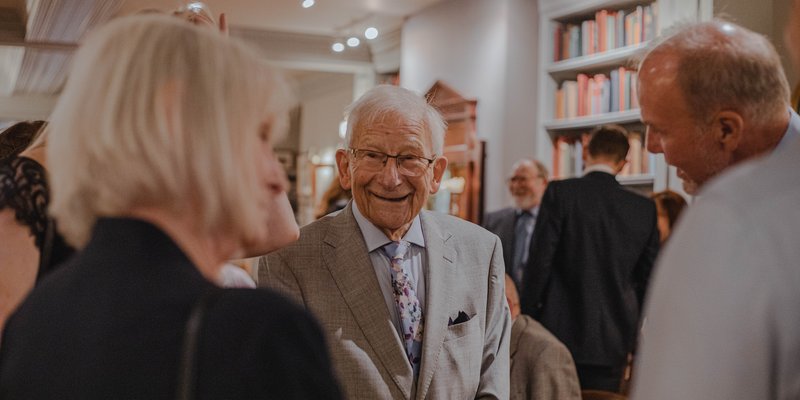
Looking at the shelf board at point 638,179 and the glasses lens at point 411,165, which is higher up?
the glasses lens at point 411,165

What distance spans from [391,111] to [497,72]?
16.4 ft

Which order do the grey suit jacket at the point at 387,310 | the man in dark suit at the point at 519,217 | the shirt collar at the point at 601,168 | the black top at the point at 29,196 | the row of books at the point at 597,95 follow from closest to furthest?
the black top at the point at 29,196, the grey suit jacket at the point at 387,310, the shirt collar at the point at 601,168, the man in dark suit at the point at 519,217, the row of books at the point at 597,95

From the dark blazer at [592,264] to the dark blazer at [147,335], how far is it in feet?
11.4

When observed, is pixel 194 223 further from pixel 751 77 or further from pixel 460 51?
pixel 460 51

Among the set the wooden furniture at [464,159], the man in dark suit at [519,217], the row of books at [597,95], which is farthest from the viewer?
the wooden furniture at [464,159]

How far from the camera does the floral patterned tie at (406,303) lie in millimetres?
1963

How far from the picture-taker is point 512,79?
6.89 meters

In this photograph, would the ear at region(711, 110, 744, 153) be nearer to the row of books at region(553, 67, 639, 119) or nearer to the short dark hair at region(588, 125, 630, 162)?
the short dark hair at region(588, 125, 630, 162)

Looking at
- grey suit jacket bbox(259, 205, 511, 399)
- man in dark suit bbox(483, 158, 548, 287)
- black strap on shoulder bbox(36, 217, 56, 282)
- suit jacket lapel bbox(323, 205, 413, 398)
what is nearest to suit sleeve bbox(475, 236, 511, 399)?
grey suit jacket bbox(259, 205, 511, 399)

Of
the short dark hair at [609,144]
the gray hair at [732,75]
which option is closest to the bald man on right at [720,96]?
the gray hair at [732,75]

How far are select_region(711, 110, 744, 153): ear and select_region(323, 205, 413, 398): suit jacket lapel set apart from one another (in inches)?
33.5

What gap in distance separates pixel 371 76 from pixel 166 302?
9438mm

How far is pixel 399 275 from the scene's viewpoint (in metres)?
2.05

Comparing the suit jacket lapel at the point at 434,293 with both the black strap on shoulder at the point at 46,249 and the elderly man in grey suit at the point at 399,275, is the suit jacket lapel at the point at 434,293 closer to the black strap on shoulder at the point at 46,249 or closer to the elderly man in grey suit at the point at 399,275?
the elderly man in grey suit at the point at 399,275
